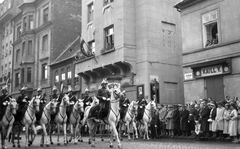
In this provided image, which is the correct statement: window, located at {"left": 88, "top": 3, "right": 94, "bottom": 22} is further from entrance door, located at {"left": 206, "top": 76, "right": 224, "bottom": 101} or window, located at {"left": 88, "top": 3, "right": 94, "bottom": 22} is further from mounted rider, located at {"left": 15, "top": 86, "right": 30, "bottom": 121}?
mounted rider, located at {"left": 15, "top": 86, "right": 30, "bottom": 121}

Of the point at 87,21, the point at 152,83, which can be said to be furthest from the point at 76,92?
the point at 152,83

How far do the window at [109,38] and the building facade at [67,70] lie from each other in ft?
27.5

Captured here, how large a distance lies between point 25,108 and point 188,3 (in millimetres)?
16206

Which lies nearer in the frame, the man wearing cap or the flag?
the man wearing cap

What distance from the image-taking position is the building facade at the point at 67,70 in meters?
38.3

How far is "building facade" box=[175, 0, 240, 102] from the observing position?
2052 centimetres

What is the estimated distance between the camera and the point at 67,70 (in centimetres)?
4072

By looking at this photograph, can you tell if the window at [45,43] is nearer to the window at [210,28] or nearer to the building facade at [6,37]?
the building facade at [6,37]

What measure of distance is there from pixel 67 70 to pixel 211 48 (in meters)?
24.0

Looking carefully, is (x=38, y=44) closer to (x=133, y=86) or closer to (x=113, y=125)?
(x=133, y=86)

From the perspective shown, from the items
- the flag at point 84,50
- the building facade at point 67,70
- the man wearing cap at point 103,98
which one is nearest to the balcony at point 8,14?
the building facade at point 67,70

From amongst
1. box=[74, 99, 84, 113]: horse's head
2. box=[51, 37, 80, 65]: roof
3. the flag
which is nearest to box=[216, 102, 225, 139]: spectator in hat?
box=[74, 99, 84, 113]: horse's head

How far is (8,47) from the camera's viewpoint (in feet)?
204

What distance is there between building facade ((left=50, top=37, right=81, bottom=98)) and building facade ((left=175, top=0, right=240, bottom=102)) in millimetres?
17909
